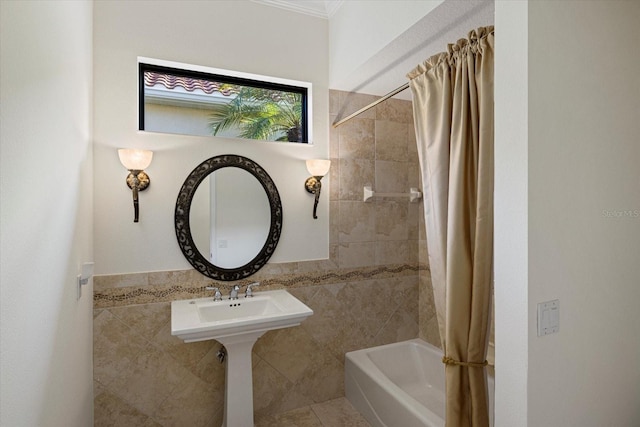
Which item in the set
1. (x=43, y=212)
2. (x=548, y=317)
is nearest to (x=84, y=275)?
(x=43, y=212)

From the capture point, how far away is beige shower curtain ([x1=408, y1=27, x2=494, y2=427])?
4.77 feet

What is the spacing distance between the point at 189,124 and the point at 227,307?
1221 mm

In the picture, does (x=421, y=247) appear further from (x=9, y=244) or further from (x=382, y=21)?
(x=9, y=244)

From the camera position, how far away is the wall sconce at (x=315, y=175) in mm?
2412

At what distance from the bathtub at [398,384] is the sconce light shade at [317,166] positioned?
141cm

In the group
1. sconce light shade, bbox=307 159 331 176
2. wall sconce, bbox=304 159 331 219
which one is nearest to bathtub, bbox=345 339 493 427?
wall sconce, bbox=304 159 331 219

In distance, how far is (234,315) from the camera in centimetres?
216

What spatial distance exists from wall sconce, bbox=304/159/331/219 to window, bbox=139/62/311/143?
256 millimetres

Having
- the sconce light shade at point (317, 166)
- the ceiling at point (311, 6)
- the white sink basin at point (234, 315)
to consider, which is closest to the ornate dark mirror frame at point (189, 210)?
the white sink basin at point (234, 315)

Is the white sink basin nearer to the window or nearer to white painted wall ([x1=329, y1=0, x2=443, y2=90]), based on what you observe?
the window

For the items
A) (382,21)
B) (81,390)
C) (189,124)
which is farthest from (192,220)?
(382,21)

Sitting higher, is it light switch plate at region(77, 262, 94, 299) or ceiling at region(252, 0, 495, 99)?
ceiling at region(252, 0, 495, 99)

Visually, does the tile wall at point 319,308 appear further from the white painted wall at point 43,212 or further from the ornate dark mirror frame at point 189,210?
the white painted wall at point 43,212

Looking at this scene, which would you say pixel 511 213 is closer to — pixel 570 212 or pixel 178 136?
pixel 570 212
